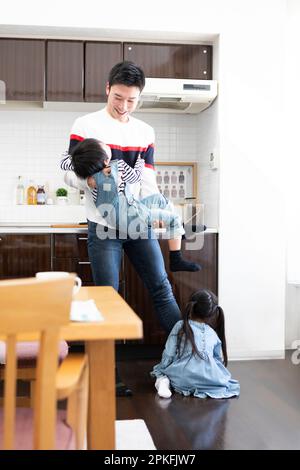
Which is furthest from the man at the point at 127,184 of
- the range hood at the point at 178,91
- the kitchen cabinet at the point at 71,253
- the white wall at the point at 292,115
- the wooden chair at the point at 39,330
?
the wooden chair at the point at 39,330

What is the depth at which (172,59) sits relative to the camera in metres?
3.89

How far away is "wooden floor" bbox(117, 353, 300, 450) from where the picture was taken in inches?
91.4

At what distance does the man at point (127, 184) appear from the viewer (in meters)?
2.85

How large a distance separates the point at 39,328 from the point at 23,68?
122 inches

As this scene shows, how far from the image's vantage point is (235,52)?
3.84 meters

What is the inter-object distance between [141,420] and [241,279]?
1582 mm

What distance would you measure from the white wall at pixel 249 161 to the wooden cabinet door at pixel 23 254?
3.98 ft

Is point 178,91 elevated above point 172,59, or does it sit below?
below

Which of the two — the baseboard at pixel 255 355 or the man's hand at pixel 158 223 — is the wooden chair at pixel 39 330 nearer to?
the man's hand at pixel 158 223

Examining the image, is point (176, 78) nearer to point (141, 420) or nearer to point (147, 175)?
point (147, 175)

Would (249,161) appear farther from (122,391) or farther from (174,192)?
(122,391)

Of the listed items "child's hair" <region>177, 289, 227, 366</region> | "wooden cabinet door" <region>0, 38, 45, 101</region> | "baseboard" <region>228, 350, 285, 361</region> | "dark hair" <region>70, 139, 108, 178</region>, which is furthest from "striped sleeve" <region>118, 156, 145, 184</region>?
"baseboard" <region>228, 350, 285, 361</region>

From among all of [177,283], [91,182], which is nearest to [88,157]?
[91,182]
